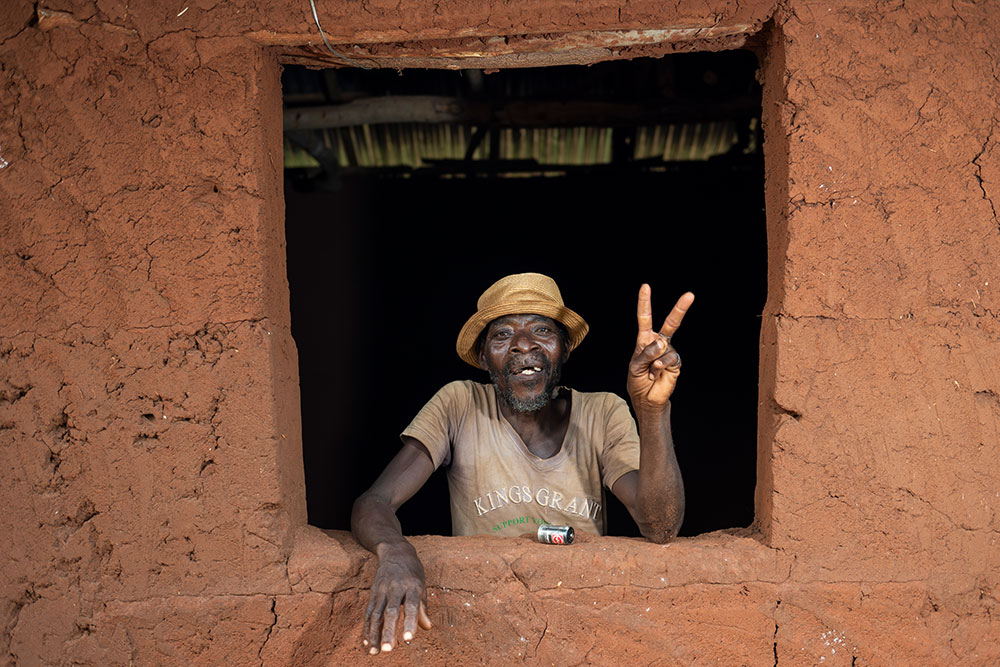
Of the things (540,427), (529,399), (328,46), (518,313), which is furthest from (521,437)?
(328,46)

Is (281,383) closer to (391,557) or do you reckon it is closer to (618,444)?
(391,557)

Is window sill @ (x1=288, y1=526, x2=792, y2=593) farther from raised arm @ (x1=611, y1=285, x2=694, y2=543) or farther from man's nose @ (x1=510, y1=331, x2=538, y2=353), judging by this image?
man's nose @ (x1=510, y1=331, x2=538, y2=353)

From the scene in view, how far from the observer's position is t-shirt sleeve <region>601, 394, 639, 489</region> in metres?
3.11

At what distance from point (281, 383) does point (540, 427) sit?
110cm

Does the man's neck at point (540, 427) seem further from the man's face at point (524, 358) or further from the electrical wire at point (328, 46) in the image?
the electrical wire at point (328, 46)

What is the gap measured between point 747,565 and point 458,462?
1167 mm

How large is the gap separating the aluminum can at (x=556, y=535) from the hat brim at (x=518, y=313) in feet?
2.92

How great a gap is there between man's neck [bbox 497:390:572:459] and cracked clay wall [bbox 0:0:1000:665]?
2.36 ft

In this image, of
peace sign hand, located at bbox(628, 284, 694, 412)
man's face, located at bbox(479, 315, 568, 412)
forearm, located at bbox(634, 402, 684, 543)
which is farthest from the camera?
man's face, located at bbox(479, 315, 568, 412)

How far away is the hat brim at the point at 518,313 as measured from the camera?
3271 millimetres

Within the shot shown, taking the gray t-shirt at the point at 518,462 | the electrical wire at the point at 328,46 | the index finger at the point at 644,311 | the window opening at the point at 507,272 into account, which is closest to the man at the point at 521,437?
the gray t-shirt at the point at 518,462

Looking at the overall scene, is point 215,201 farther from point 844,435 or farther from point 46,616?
point 844,435

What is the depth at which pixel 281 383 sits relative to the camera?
271 cm

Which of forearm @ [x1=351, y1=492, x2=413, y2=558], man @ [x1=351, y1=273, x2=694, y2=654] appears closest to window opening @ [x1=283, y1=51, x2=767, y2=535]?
man @ [x1=351, y1=273, x2=694, y2=654]
